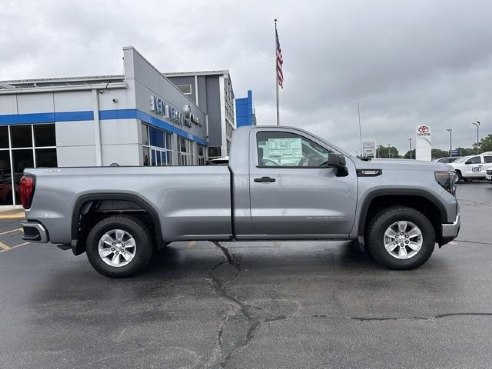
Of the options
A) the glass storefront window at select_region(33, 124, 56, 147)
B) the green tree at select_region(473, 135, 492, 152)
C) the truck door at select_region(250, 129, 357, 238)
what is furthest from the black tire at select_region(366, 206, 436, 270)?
the green tree at select_region(473, 135, 492, 152)

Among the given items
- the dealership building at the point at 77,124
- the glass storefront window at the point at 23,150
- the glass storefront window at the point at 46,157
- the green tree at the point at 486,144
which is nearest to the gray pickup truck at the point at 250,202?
the dealership building at the point at 77,124

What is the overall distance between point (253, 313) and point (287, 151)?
2.35 metres

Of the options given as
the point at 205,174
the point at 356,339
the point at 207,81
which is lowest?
the point at 356,339

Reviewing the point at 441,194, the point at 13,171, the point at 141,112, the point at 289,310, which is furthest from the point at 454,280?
the point at 13,171

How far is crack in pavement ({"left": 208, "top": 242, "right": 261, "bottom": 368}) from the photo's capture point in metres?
3.78

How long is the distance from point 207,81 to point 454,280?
35.8 metres

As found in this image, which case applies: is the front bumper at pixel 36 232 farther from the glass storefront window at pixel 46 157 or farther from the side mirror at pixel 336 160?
the glass storefront window at pixel 46 157

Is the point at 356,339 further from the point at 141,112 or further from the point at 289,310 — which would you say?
the point at 141,112

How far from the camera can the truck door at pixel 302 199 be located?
597 centimetres

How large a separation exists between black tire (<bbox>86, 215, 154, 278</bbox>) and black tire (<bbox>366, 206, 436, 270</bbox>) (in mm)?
2963

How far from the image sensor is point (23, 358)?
12.4 feet

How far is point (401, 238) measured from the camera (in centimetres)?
614

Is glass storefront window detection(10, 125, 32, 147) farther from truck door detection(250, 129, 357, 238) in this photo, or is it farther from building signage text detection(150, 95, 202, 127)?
truck door detection(250, 129, 357, 238)

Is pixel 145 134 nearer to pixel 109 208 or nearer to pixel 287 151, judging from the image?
pixel 109 208
